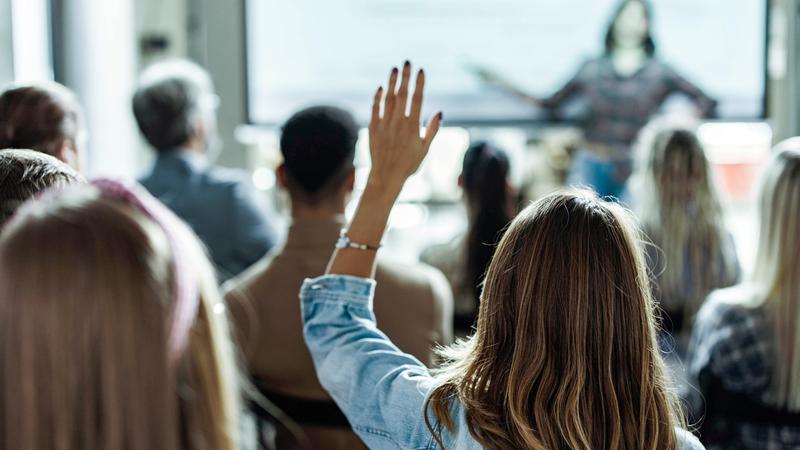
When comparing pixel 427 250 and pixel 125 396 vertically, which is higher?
pixel 125 396

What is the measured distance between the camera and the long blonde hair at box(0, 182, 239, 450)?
704mm

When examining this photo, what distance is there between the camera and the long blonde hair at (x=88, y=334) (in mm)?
704

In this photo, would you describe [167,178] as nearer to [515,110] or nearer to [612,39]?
[515,110]

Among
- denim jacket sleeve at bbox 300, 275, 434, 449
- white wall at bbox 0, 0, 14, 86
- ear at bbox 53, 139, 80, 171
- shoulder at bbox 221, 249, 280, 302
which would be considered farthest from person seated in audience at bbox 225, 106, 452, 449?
white wall at bbox 0, 0, 14, 86

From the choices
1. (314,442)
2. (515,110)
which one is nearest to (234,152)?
(515,110)

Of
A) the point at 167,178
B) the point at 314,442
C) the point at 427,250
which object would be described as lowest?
the point at 314,442

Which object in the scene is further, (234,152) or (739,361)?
(234,152)

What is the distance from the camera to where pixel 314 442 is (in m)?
1.64

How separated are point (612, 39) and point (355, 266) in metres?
2.66

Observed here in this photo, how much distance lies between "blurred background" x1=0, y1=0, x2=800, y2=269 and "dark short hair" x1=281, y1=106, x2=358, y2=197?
5.38 feet

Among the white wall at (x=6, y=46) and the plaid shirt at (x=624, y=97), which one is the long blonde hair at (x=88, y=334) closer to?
the white wall at (x=6, y=46)

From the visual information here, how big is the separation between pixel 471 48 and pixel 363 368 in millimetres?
2698

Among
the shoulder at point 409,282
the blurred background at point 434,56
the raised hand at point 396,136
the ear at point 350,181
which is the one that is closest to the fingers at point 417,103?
the raised hand at point 396,136

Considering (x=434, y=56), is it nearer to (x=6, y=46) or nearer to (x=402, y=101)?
(x=6, y=46)
